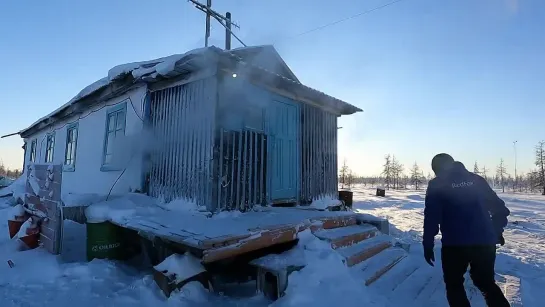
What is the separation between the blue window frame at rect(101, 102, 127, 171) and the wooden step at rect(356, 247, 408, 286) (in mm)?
6280

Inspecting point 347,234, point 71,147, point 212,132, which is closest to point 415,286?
point 347,234

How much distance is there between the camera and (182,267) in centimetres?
377

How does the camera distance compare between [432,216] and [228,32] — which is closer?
[432,216]

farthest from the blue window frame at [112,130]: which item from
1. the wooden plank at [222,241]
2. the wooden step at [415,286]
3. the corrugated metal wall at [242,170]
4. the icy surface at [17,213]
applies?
the wooden step at [415,286]

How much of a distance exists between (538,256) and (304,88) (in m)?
6.21

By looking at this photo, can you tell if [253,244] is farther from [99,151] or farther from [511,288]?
[99,151]

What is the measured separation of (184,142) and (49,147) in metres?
10.6

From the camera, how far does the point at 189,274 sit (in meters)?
3.77

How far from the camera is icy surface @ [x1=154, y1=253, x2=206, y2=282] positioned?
3.70m

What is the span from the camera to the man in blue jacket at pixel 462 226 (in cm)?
305

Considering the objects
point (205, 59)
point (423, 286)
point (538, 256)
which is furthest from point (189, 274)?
point (538, 256)

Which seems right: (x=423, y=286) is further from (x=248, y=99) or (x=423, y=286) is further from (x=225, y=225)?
(x=248, y=99)

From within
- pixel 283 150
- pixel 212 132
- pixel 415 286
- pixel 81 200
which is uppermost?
pixel 212 132

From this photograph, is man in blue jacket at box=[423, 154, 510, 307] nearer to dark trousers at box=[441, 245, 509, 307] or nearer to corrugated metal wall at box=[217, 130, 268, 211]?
dark trousers at box=[441, 245, 509, 307]
